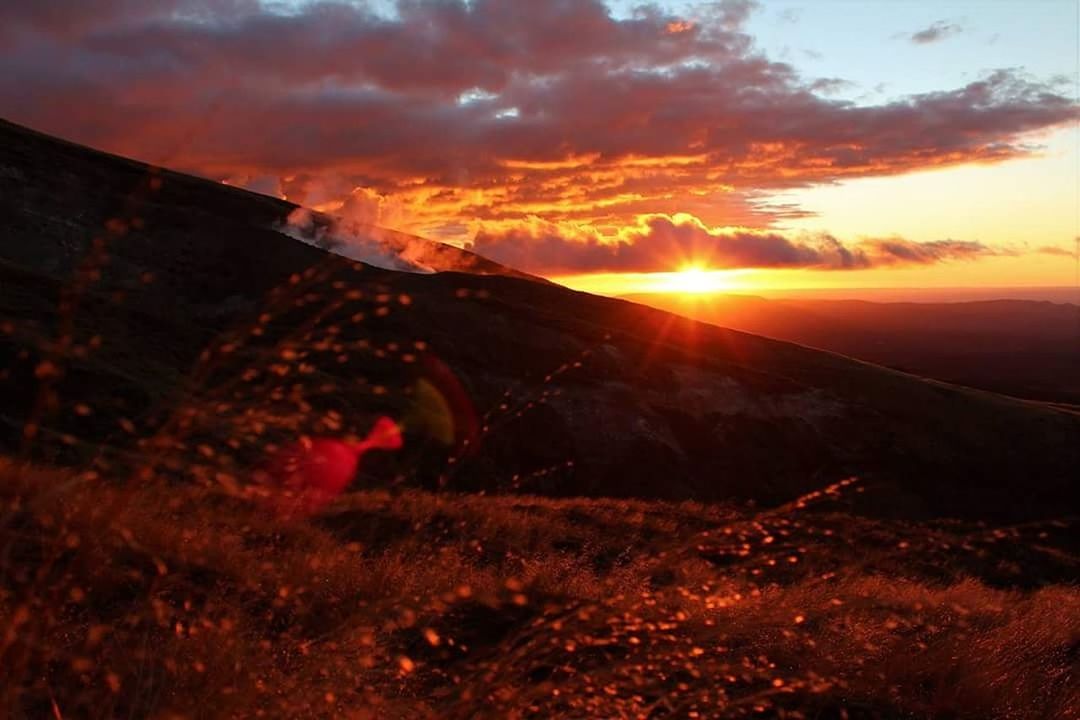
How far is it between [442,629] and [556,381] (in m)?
32.8

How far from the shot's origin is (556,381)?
125ft

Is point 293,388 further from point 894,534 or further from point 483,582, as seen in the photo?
point 894,534

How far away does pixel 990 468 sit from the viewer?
135ft

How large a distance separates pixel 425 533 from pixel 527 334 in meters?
36.6

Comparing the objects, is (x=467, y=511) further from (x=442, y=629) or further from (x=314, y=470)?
(x=314, y=470)

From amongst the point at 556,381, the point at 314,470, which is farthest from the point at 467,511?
the point at 556,381

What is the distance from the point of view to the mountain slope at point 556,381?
29.8 metres

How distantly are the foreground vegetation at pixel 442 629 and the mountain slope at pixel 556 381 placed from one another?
17.2 m

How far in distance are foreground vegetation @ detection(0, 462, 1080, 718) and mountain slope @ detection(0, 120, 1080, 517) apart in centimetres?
1722

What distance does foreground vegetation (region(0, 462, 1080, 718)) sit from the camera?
279 centimetres

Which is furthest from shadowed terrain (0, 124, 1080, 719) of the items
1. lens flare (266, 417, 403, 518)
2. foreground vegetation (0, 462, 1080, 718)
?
lens flare (266, 417, 403, 518)

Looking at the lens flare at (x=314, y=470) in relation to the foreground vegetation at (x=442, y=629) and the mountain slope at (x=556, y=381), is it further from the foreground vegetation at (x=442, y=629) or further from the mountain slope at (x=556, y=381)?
the mountain slope at (x=556, y=381)

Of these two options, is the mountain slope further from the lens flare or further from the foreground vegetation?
the foreground vegetation

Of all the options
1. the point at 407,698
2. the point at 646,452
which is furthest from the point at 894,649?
the point at 646,452
